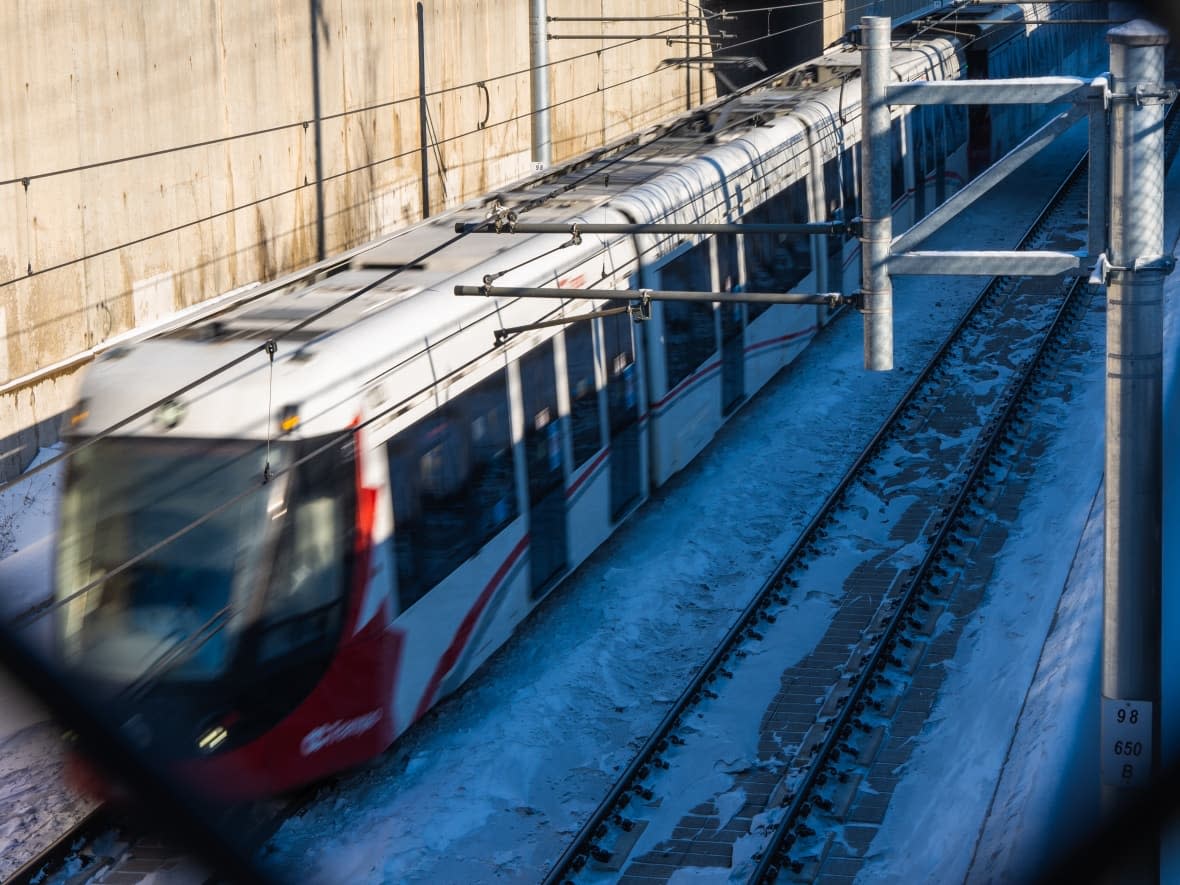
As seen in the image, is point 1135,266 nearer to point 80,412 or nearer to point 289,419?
point 289,419

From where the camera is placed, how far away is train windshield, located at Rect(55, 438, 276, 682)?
756 centimetres

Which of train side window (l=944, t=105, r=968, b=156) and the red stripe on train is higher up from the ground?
train side window (l=944, t=105, r=968, b=156)

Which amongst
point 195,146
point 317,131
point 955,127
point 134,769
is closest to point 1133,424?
point 134,769

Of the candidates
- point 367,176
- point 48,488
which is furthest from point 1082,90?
point 367,176

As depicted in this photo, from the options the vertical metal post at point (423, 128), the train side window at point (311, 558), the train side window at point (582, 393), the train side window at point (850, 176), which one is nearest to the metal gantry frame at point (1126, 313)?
the train side window at point (311, 558)

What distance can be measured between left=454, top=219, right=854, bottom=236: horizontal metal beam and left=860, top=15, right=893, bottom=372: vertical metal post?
1.57 metres

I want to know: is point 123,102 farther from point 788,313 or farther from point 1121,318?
point 1121,318

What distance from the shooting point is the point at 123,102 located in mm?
16219

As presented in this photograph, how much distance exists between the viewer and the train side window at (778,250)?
15609mm

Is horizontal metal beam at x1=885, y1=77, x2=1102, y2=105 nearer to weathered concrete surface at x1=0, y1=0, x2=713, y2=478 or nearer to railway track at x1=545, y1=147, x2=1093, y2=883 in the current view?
railway track at x1=545, y1=147, x2=1093, y2=883

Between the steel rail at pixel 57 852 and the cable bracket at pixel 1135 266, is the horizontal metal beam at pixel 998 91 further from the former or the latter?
the steel rail at pixel 57 852

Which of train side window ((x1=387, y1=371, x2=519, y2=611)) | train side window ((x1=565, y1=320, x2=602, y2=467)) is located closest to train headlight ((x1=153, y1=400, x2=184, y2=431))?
train side window ((x1=387, y1=371, x2=519, y2=611))

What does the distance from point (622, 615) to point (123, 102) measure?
8.29m

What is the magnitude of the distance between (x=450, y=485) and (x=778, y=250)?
7.57 metres
